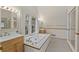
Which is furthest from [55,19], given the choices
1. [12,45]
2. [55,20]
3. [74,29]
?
[12,45]

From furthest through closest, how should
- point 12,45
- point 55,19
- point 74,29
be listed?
point 55,19, point 74,29, point 12,45

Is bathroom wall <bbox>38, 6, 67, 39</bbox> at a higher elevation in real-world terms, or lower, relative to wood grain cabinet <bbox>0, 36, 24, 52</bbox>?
higher

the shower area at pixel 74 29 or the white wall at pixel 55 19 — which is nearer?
the shower area at pixel 74 29

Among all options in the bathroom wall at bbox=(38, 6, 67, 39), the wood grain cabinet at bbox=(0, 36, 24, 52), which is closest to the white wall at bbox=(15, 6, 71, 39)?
the bathroom wall at bbox=(38, 6, 67, 39)

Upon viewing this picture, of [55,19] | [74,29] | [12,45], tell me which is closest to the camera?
[12,45]

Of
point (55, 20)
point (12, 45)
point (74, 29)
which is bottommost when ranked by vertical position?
point (12, 45)

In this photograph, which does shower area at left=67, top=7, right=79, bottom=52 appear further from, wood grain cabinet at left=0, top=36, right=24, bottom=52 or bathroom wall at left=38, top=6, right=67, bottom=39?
bathroom wall at left=38, top=6, right=67, bottom=39

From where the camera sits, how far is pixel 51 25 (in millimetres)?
8742

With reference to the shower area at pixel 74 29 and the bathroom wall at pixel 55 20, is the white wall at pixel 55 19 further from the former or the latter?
the shower area at pixel 74 29

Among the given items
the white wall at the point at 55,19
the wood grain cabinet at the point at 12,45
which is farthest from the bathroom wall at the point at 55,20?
the wood grain cabinet at the point at 12,45

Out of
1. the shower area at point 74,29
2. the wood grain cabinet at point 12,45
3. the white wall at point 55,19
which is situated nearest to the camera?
the wood grain cabinet at point 12,45

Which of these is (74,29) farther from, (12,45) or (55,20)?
(55,20)

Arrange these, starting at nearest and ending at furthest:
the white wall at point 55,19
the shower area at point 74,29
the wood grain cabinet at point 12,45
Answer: the wood grain cabinet at point 12,45, the shower area at point 74,29, the white wall at point 55,19

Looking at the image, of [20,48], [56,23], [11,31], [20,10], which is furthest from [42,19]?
[20,48]
